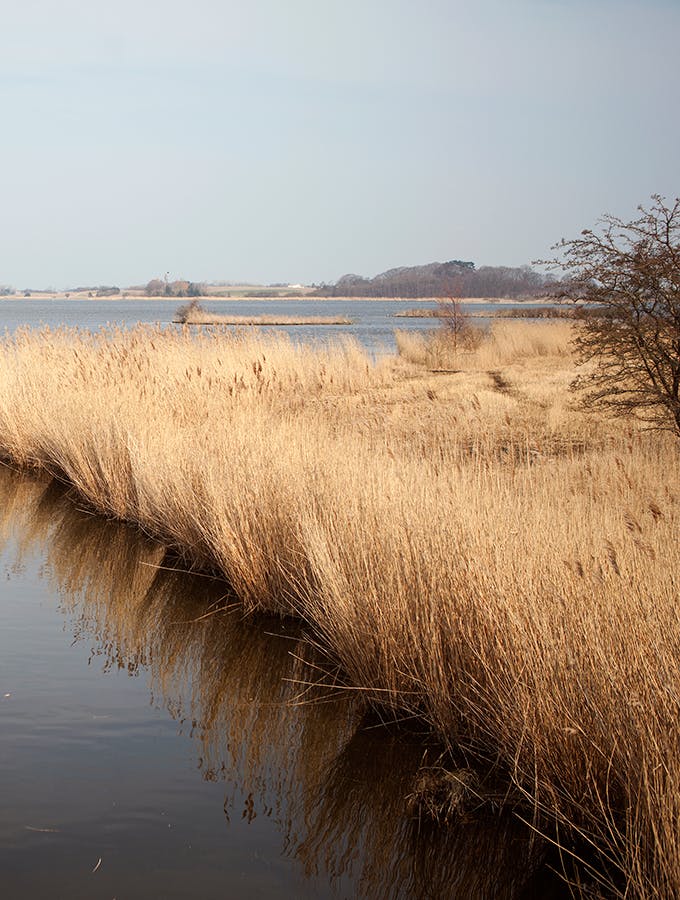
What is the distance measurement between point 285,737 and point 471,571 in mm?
1347

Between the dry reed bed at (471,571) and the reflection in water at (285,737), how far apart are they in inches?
9.2

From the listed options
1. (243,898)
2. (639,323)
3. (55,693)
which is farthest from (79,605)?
(639,323)

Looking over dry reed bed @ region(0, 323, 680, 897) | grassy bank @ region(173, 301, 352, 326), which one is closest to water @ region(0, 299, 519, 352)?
grassy bank @ region(173, 301, 352, 326)

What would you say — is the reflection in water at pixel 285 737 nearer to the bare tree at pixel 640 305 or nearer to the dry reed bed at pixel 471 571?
the dry reed bed at pixel 471 571

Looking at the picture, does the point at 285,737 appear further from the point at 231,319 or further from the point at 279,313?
the point at 279,313

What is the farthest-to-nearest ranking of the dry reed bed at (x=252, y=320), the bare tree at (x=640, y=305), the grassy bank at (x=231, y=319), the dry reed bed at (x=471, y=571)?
the dry reed bed at (x=252, y=320) < the grassy bank at (x=231, y=319) < the bare tree at (x=640, y=305) < the dry reed bed at (x=471, y=571)

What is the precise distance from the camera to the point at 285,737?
465 cm

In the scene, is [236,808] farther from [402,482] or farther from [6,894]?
[402,482]

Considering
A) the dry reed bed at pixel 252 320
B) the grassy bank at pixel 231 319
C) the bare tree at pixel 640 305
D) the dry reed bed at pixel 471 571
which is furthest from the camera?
the dry reed bed at pixel 252 320

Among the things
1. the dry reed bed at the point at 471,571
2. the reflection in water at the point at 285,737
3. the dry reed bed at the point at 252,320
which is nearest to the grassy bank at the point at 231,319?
the dry reed bed at the point at 252,320

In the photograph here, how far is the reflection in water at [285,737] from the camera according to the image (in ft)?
11.8

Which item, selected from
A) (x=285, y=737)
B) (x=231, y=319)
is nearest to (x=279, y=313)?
(x=231, y=319)

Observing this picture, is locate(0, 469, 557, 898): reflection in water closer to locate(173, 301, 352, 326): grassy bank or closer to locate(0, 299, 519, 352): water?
locate(0, 299, 519, 352): water

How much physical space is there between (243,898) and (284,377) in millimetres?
11987
